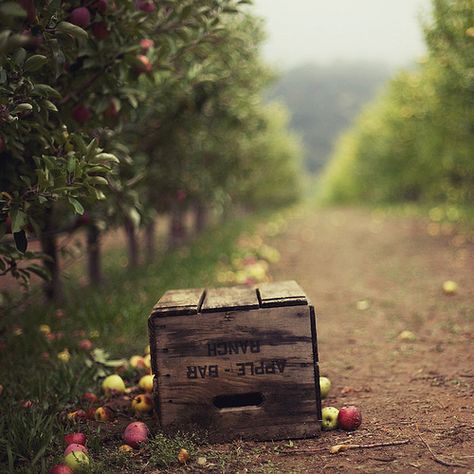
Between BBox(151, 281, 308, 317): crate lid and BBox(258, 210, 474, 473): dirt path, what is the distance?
31.8 inches

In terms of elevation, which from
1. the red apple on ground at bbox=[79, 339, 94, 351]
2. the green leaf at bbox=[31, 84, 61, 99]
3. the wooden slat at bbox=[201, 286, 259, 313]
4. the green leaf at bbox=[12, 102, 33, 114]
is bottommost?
the red apple on ground at bbox=[79, 339, 94, 351]

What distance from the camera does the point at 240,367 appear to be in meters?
3.24

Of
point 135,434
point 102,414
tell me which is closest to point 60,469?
point 135,434

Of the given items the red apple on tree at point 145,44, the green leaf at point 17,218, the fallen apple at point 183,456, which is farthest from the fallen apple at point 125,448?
the red apple on tree at point 145,44

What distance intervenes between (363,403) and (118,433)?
1.57m

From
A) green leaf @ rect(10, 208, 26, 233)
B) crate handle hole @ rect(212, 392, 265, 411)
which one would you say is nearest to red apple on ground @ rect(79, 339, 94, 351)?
crate handle hole @ rect(212, 392, 265, 411)

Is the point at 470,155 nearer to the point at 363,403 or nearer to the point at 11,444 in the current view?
the point at 363,403

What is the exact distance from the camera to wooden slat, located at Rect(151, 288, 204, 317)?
3.20 m

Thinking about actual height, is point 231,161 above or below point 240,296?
above

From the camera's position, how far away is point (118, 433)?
3389mm

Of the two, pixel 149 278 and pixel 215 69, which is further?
pixel 149 278

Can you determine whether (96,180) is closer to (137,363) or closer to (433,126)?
(137,363)

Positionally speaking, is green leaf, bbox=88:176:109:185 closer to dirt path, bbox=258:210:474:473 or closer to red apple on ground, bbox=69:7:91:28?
red apple on ground, bbox=69:7:91:28

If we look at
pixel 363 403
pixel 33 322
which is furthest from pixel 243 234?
pixel 363 403
